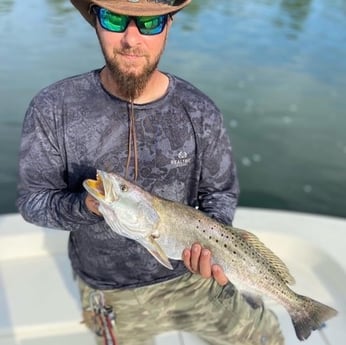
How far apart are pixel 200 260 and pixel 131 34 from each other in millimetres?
1279

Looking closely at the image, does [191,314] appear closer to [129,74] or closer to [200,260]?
[200,260]

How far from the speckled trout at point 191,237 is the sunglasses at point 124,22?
87 cm

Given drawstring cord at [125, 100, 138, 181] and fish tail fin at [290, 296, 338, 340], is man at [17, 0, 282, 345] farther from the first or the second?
fish tail fin at [290, 296, 338, 340]

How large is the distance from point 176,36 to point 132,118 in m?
14.5

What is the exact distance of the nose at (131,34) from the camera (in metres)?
2.73

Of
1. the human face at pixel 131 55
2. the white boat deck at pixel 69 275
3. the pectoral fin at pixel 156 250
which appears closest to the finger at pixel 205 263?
the pectoral fin at pixel 156 250

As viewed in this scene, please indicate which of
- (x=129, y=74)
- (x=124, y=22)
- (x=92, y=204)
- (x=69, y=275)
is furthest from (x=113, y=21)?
(x=69, y=275)

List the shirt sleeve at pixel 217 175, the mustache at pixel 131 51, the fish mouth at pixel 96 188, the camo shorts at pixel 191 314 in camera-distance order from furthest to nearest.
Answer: the camo shorts at pixel 191 314, the shirt sleeve at pixel 217 175, the mustache at pixel 131 51, the fish mouth at pixel 96 188

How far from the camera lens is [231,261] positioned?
287cm

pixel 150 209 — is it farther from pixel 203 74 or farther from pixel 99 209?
pixel 203 74

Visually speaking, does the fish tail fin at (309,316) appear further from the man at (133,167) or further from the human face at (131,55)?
the human face at (131,55)

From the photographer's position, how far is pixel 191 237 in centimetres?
273

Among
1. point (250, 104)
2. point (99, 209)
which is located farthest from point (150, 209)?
point (250, 104)

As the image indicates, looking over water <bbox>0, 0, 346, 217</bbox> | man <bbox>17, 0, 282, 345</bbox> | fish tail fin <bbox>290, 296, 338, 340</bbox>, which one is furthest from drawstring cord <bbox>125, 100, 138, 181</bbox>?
water <bbox>0, 0, 346, 217</bbox>
